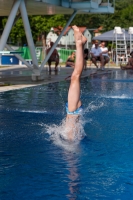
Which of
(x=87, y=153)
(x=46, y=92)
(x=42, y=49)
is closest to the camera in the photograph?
(x=87, y=153)

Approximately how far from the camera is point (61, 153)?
6379 millimetres

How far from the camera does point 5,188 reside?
16.2 ft

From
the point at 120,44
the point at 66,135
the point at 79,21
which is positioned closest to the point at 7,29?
the point at 66,135

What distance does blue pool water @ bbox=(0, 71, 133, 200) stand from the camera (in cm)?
490

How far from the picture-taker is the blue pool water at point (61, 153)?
193 inches

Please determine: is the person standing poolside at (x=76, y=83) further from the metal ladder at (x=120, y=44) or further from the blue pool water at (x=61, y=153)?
the metal ladder at (x=120, y=44)

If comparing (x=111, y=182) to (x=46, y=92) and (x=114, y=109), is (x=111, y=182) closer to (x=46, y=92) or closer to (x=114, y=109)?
(x=114, y=109)

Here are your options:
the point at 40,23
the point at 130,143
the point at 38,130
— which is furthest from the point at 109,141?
the point at 40,23

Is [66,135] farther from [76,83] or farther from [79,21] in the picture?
[79,21]

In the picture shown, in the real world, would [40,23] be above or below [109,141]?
above

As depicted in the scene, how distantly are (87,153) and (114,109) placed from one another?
3954 mm

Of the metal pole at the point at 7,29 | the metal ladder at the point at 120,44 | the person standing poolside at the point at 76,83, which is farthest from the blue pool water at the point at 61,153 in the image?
the metal ladder at the point at 120,44

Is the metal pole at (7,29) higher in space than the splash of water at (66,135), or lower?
higher

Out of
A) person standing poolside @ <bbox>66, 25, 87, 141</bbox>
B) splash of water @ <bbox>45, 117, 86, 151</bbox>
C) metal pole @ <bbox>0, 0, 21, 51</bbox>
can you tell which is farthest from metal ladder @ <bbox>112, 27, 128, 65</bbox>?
person standing poolside @ <bbox>66, 25, 87, 141</bbox>
